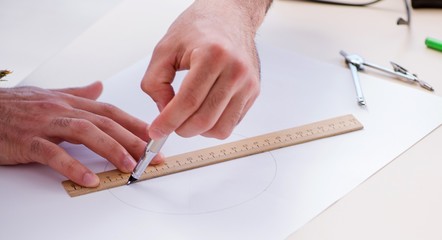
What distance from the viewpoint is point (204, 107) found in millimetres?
881

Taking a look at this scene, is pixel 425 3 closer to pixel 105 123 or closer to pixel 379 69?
pixel 379 69

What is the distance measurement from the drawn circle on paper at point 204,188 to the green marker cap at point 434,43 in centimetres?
59

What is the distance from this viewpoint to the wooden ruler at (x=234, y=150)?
0.98 metres

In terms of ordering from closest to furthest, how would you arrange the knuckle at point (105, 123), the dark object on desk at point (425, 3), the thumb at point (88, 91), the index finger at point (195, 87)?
the index finger at point (195, 87) → the knuckle at point (105, 123) → the thumb at point (88, 91) → the dark object on desk at point (425, 3)

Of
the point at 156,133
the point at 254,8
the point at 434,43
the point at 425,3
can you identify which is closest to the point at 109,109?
the point at 156,133

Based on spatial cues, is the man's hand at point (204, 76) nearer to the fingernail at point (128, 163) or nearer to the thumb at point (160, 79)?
the thumb at point (160, 79)

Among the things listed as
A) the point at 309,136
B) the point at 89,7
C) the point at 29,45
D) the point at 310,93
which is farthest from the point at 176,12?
the point at 309,136

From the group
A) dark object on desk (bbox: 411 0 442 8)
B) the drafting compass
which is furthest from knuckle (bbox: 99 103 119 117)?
dark object on desk (bbox: 411 0 442 8)

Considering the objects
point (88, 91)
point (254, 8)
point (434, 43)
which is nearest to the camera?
point (88, 91)

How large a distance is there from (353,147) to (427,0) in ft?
2.28

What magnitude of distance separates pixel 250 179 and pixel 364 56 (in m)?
0.54

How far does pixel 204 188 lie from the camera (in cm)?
98

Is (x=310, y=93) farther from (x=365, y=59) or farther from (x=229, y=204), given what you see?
(x=229, y=204)

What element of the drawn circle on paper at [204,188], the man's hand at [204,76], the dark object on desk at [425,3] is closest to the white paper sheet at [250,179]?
the drawn circle on paper at [204,188]
